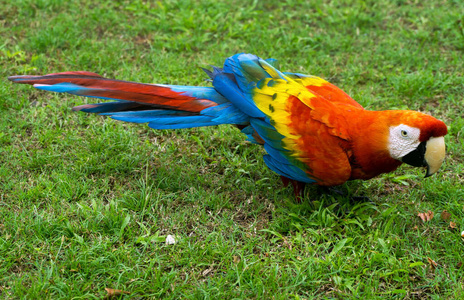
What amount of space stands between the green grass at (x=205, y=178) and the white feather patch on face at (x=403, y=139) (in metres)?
0.53

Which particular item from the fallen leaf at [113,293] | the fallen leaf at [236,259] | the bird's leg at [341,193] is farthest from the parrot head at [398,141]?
the fallen leaf at [113,293]

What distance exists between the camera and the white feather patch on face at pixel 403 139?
→ 249cm

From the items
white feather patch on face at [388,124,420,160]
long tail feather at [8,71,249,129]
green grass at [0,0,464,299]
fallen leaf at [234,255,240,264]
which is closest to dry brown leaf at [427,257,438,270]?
green grass at [0,0,464,299]

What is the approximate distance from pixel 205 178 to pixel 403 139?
141 centimetres

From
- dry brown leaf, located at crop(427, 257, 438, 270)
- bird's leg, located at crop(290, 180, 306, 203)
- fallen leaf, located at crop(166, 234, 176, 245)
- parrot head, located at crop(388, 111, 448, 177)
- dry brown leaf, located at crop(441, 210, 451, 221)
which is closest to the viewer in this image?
parrot head, located at crop(388, 111, 448, 177)

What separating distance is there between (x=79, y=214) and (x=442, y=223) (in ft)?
7.82

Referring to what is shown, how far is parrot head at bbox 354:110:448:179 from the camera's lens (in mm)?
2482

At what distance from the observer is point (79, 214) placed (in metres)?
2.83

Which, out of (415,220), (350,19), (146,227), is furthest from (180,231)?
(350,19)

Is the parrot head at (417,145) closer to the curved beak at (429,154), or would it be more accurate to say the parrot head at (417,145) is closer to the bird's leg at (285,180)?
the curved beak at (429,154)

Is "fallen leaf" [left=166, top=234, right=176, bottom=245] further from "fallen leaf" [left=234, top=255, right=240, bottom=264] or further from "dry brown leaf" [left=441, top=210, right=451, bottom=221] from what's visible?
"dry brown leaf" [left=441, top=210, right=451, bottom=221]

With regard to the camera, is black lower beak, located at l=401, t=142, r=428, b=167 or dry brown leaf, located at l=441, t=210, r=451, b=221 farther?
dry brown leaf, located at l=441, t=210, r=451, b=221

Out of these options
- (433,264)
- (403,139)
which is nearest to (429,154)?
(403,139)

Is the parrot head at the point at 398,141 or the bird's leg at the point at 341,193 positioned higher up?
the parrot head at the point at 398,141
